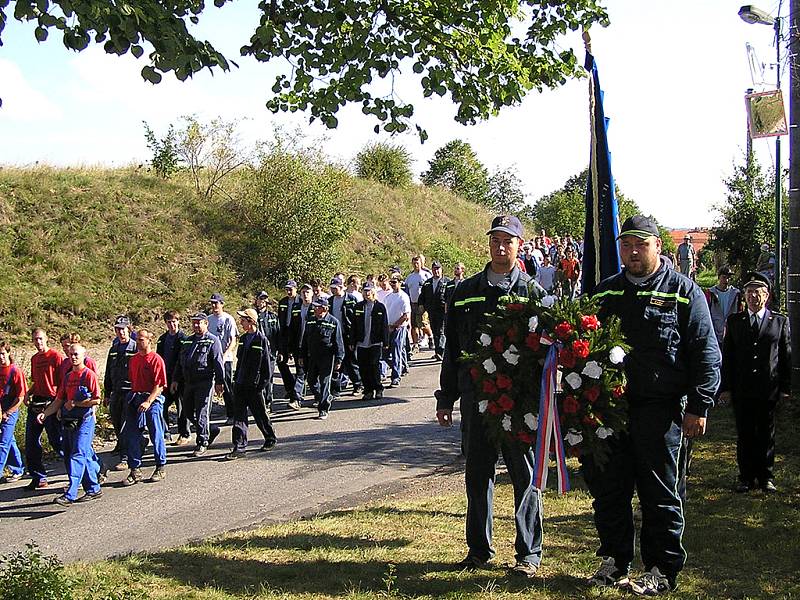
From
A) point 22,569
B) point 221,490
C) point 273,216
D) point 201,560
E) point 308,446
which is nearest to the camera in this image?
point 22,569

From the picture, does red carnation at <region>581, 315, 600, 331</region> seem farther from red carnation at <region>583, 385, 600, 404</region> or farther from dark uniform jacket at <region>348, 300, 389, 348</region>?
dark uniform jacket at <region>348, 300, 389, 348</region>

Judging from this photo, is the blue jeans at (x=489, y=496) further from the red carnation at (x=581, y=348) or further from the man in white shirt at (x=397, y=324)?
the man in white shirt at (x=397, y=324)

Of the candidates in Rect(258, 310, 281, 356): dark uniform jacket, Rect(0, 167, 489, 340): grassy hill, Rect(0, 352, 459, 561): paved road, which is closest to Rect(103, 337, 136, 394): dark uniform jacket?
Rect(0, 352, 459, 561): paved road

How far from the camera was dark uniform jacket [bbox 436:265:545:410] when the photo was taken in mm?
5926

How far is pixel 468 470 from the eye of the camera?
5.91 metres

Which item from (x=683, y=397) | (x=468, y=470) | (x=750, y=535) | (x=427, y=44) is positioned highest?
(x=427, y=44)

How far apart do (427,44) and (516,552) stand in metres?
4.65

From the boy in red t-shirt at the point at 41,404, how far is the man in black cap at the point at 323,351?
4.04m

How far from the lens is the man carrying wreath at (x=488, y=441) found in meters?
5.80

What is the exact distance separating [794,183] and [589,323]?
604cm

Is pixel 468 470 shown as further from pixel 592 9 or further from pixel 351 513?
pixel 592 9

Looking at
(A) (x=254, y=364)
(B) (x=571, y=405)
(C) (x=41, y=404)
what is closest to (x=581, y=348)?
(B) (x=571, y=405)

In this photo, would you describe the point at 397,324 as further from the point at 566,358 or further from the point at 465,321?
the point at 566,358

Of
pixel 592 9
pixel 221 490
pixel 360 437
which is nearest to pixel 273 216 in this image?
pixel 360 437
